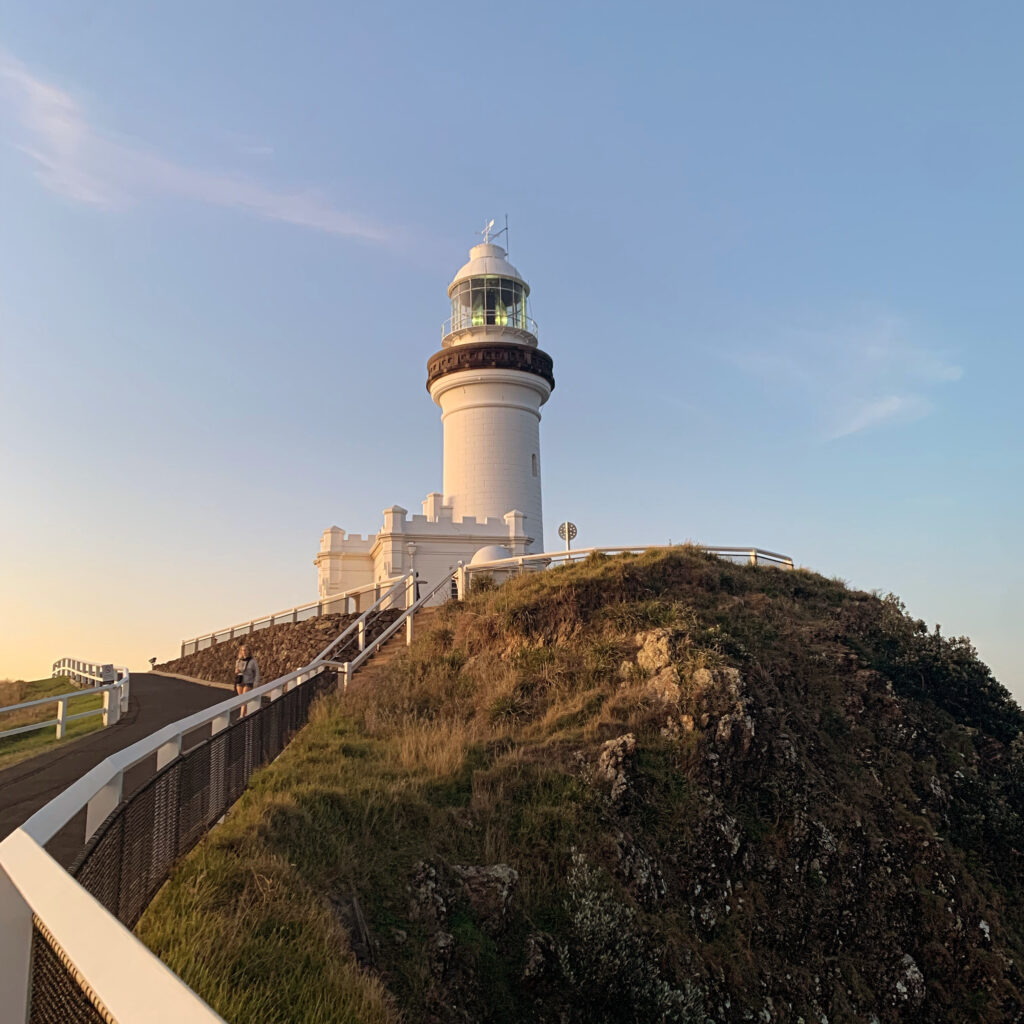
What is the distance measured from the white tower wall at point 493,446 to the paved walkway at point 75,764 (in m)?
13.0

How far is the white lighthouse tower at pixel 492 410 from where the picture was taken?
32500 millimetres

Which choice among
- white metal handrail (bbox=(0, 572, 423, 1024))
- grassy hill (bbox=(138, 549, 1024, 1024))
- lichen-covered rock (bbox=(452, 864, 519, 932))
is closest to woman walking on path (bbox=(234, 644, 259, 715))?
grassy hill (bbox=(138, 549, 1024, 1024))

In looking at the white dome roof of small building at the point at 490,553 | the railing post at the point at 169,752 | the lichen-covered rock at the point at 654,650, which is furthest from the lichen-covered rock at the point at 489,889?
the white dome roof of small building at the point at 490,553

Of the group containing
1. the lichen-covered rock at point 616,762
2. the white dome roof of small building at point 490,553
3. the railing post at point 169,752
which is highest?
the white dome roof of small building at point 490,553

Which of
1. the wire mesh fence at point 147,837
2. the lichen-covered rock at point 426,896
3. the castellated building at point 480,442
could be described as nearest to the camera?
the wire mesh fence at point 147,837

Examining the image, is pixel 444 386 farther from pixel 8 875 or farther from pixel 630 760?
pixel 8 875

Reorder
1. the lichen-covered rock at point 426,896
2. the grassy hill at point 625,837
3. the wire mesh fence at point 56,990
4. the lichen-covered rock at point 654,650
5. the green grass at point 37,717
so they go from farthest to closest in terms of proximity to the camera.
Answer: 1. the green grass at point 37,717
2. the lichen-covered rock at point 654,650
3. the lichen-covered rock at point 426,896
4. the grassy hill at point 625,837
5. the wire mesh fence at point 56,990

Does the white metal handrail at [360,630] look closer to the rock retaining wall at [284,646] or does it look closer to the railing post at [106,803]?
the rock retaining wall at [284,646]

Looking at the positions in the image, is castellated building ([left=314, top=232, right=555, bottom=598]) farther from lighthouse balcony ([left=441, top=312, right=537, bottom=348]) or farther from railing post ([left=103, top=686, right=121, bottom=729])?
railing post ([left=103, top=686, right=121, bottom=729])

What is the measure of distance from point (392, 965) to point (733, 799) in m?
6.05

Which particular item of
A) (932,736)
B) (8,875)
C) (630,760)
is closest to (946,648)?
(932,736)

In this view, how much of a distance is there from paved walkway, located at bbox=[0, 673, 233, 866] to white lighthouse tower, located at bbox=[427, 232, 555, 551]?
13.3 m

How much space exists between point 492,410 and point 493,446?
1.41 m

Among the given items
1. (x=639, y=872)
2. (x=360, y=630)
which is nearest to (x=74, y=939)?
(x=639, y=872)
